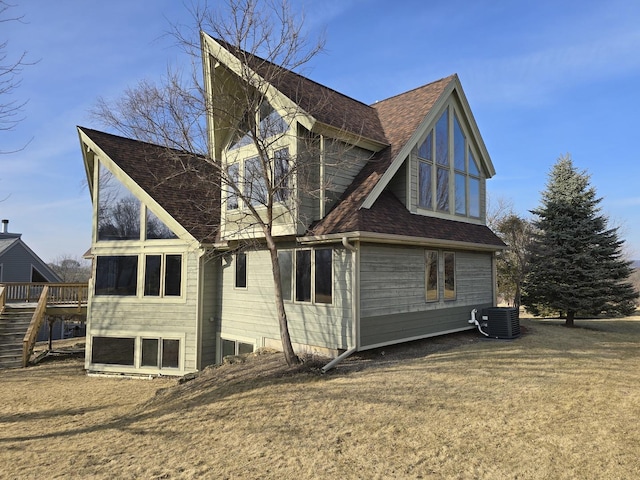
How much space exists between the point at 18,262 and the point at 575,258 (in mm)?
32893

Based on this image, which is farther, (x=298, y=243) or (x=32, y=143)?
(x=298, y=243)

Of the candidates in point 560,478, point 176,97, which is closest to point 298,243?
point 176,97

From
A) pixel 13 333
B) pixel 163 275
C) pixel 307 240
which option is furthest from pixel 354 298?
pixel 13 333

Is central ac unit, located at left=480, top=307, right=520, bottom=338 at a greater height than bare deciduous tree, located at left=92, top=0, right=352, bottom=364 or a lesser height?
lesser

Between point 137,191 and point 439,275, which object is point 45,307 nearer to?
point 137,191

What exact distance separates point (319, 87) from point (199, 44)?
4225 millimetres

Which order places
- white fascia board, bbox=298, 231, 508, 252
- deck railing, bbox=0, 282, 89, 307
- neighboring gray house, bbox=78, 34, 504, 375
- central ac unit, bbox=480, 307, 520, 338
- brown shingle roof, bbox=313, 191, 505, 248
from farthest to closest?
deck railing, bbox=0, 282, 89, 307
central ac unit, bbox=480, 307, 520, 338
neighboring gray house, bbox=78, 34, 504, 375
brown shingle roof, bbox=313, 191, 505, 248
white fascia board, bbox=298, 231, 508, 252

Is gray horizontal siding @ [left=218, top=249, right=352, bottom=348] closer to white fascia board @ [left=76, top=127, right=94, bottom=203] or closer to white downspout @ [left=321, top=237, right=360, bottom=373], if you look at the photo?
white downspout @ [left=321, top=237, right=360, bottom=373]

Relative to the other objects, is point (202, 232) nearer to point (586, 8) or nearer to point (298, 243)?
point (298, 243)

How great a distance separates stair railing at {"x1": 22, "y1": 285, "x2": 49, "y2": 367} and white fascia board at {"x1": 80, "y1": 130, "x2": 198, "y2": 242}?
6792 mm

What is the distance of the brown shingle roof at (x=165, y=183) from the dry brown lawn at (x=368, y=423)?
5741mm

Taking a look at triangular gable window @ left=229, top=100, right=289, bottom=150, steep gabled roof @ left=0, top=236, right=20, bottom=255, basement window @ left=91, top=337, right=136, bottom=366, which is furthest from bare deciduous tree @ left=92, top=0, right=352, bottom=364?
steep gabled roof @ left=0, top=236, right=20, bottom=255

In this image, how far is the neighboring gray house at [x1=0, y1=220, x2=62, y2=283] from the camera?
86.9ft

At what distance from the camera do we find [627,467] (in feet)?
14.4
